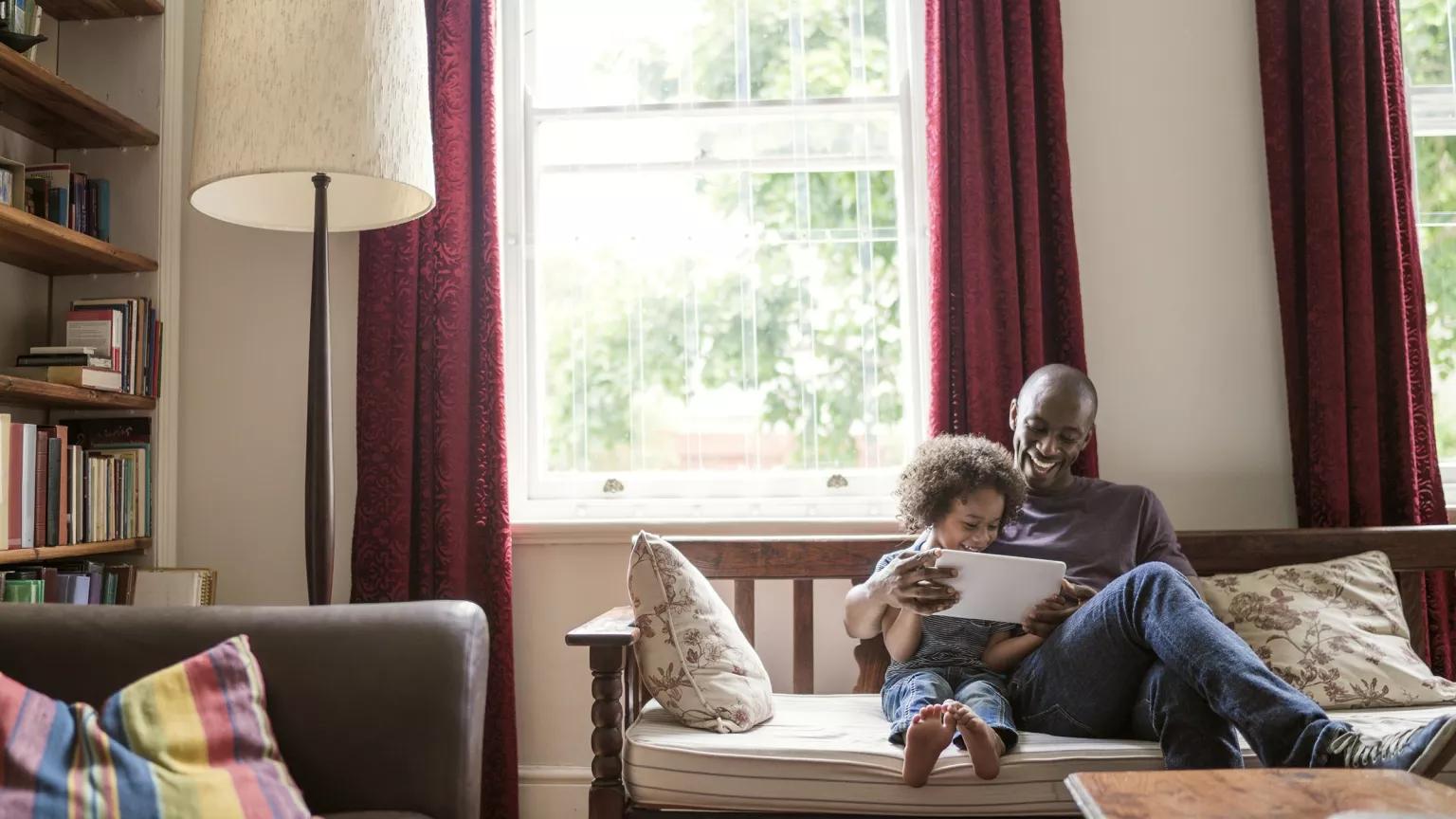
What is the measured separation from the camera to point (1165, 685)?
1725 millimetres

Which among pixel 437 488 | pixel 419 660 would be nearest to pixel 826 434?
pixel 437 488

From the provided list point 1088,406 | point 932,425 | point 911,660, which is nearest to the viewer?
point 911,660

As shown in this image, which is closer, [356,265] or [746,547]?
[746,547]

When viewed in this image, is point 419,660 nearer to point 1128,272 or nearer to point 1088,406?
point 1088,406

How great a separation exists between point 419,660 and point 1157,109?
7.42 feet

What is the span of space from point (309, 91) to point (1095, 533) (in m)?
1.81

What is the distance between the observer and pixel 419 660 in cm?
140

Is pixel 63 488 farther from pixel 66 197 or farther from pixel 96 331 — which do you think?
pixel 66 197

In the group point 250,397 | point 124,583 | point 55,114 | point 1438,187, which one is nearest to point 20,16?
point 55,114

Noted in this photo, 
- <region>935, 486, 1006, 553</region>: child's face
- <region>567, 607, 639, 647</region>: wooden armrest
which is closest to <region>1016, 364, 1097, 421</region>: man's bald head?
<region>935, 486, 1006, 553</region>: child's face

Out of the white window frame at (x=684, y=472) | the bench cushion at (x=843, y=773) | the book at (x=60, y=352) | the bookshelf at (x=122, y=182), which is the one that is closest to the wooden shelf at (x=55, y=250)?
the bookshelf at (x=122, y=182)

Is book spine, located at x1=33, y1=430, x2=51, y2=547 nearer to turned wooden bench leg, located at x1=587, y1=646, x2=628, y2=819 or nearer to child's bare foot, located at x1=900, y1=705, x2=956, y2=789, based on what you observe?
turned wooden bench leg, located at x1=587, y1=646, x2=628, y2=819

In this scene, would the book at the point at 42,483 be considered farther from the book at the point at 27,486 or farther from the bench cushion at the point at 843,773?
the bench cushion at the point at 843,773

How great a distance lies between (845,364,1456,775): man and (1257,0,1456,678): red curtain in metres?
0.57
